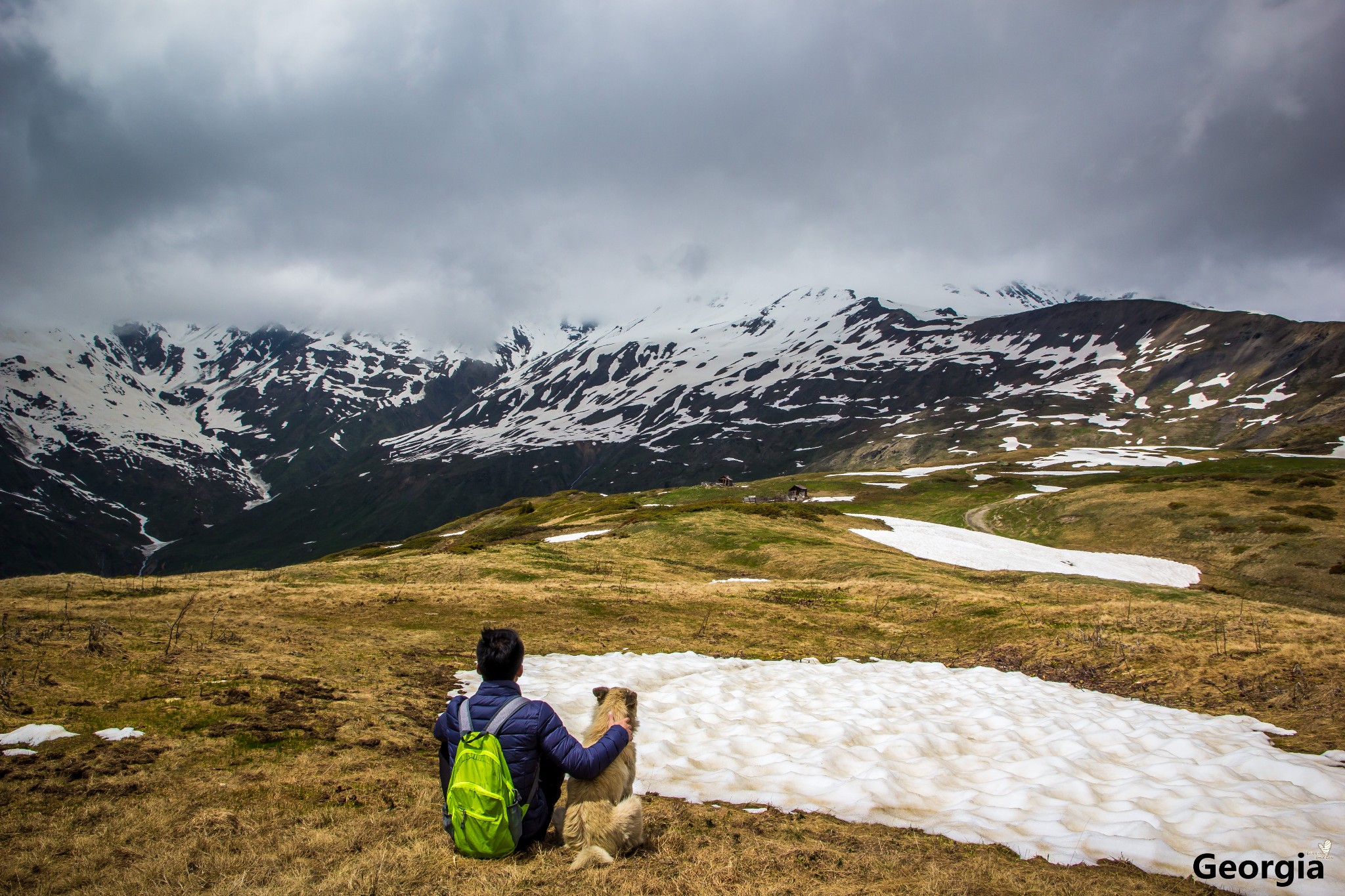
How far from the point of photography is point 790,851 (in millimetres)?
7875

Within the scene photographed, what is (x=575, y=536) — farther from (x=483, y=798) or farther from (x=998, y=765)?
(x=483, y=798)

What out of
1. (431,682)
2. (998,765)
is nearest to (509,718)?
(998,765)

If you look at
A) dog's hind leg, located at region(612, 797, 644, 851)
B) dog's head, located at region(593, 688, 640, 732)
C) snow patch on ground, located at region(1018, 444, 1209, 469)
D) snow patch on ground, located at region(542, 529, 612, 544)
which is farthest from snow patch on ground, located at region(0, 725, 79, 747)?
snow patch on ground, located at region(1018, 444, 1209, 469)

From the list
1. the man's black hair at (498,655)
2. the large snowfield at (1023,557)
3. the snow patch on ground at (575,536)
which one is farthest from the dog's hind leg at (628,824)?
the large snowfield at (1023,557)

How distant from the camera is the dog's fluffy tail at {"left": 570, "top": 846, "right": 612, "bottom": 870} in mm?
7102

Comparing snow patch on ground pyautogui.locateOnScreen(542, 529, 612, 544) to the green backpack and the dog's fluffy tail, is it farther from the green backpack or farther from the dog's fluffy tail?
the dog's fluffy tail

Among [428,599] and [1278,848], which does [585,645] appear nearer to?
[428,599]

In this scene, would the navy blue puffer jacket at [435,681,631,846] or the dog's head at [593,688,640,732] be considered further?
the dog's head at [593,688,640,732]

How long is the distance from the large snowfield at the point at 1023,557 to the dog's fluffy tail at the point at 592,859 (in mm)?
54469

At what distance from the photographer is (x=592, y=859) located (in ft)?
23.6

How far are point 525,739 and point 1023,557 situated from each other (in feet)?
208

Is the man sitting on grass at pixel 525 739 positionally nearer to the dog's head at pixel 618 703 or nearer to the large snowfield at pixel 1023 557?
the dog's head at pixel 618 703

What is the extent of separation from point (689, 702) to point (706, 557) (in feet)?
133

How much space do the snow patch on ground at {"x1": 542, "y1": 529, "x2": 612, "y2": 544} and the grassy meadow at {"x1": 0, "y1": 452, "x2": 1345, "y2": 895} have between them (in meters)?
9.75
